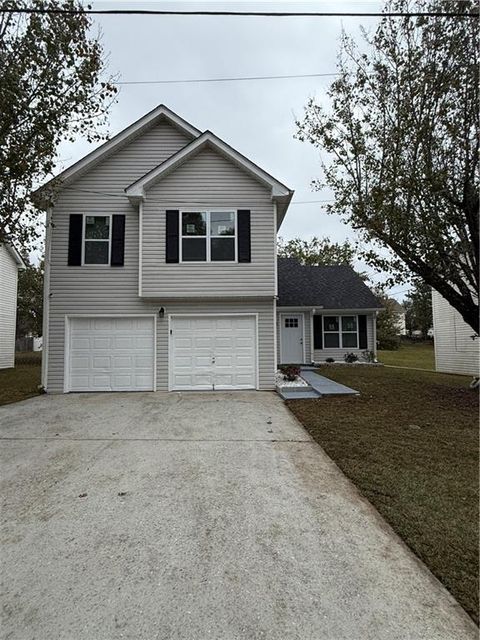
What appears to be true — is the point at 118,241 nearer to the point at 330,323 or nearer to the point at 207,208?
the point at 207,208

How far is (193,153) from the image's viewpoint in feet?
32.7

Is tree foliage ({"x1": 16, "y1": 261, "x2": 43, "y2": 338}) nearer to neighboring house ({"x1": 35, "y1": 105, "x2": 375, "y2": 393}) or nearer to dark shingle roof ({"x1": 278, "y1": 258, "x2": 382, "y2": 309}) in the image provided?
neighboring house ({"x1": 35, "y1": 105, "x2": 375, "y2": 393})

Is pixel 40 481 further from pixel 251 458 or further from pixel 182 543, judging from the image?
pixel 251 458

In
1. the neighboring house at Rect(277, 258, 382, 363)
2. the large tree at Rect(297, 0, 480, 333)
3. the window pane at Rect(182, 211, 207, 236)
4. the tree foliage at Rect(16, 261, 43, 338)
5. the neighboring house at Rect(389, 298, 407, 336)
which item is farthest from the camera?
the neighboring house at Rect(389, 298, 407, 336)

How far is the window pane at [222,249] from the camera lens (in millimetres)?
9836

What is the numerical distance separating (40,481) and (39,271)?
83.8ft

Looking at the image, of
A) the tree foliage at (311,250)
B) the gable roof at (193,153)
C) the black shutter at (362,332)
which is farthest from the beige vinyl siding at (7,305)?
the tree foliage at (311,250)

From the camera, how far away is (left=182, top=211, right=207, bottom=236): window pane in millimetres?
9922

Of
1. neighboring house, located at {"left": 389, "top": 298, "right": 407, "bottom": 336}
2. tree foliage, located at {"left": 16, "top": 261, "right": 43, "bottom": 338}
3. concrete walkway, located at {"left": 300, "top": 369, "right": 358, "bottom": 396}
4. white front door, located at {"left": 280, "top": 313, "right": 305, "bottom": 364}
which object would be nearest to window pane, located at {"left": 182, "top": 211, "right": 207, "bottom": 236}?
concrete walkway, located at {"left": 300, "top": 369, "right": 358, "bottom": 396}

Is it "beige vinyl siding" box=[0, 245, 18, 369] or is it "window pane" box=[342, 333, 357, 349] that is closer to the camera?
"beige vinyl siding" box=[0, 245, 18, 369]

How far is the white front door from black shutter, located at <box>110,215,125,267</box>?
27.5ft

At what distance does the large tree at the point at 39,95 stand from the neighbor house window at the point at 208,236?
3186mm

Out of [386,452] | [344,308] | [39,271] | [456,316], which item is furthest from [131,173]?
[39,271]

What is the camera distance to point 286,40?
6559 mm
